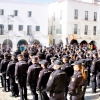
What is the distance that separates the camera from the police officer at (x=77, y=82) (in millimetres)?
7258

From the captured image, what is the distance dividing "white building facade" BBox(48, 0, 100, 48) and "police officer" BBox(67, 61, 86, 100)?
1426 inches

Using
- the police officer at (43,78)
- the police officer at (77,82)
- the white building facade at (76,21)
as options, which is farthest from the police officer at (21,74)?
the white building facade at (76,21)

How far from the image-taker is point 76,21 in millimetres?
44562

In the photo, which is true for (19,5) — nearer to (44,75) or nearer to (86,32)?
(86,32)

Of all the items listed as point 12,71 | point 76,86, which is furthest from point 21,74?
point 76,86

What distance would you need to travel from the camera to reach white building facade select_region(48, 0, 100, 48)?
1718 inches

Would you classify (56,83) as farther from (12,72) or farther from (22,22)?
(22,22)

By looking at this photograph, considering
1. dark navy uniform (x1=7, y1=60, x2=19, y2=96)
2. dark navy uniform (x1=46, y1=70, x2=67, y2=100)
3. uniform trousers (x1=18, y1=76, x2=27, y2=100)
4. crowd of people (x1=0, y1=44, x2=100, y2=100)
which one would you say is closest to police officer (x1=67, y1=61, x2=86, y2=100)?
crowd of people (x1=0, y1=44, x2=100, y2=100)

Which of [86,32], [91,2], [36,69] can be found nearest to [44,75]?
[36,69]

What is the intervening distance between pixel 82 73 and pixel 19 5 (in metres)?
36.8

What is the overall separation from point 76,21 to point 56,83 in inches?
1503

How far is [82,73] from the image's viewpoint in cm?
734

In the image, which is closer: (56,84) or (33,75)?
(56,84)

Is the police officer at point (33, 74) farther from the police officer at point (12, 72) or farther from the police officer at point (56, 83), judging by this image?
the police officer at point (12, 72)
